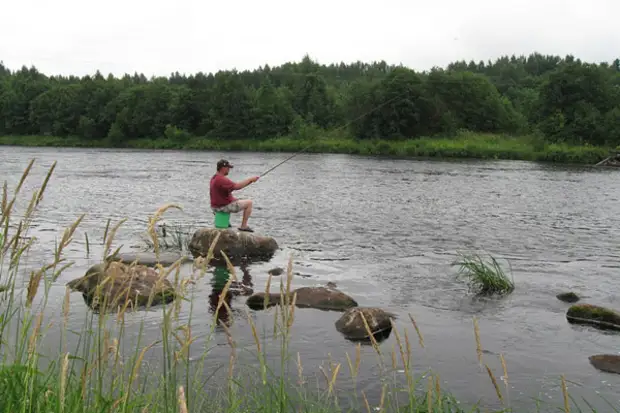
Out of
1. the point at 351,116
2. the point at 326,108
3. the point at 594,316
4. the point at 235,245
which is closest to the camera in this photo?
the point at 594,316

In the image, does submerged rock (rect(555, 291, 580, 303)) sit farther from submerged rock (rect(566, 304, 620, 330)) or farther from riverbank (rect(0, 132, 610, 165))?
riverbank (rect(0, 132, 610, 165))

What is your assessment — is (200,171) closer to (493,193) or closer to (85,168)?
(85,168)

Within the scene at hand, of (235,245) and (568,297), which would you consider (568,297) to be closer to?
(568,297)

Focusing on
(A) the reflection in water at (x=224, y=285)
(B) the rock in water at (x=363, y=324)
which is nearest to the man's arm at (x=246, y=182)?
(A) the reflection in water at (x=224, y=285)

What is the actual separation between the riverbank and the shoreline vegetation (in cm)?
11

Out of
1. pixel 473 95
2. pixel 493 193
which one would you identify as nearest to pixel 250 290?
pixel 493 193

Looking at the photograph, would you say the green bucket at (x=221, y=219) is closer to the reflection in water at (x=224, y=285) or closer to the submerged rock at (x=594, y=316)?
the reflection in water at (x=224, y=285)

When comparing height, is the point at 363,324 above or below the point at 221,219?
below

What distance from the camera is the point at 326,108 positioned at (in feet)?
337

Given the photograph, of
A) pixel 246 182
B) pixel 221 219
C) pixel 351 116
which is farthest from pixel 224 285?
pixel 351 116

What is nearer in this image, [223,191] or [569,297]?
[569,297]

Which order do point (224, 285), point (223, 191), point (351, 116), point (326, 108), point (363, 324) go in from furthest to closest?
1. point (326, 108)
2. point (351, 116)
3. point (223, 191)
4. point (224, 285)
5. point (363, 324)

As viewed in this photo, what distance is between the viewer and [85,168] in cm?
4297

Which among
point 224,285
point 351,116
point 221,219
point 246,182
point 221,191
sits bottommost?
point 224,285
